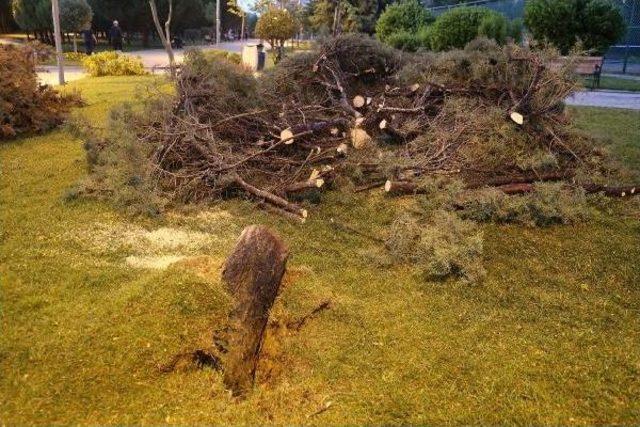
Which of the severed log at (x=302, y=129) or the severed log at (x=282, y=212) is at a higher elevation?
the severed log at (x=302, y=129)

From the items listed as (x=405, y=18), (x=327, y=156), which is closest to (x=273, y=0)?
(x=405, y=18)

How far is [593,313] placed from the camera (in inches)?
150

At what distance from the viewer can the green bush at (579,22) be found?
48.9 feet

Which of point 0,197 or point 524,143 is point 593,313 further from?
point 0,197

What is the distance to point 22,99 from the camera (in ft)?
27.0

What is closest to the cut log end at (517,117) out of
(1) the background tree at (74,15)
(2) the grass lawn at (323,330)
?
(2) the grass lawn at (323,330)

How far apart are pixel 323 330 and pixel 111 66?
1492cm

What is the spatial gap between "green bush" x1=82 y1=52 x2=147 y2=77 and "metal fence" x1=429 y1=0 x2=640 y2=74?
1471 cm

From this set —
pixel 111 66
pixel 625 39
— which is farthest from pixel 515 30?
pixel 111 66

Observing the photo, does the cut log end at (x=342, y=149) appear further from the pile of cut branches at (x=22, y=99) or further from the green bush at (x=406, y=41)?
the green bush at (x=406, y=41)

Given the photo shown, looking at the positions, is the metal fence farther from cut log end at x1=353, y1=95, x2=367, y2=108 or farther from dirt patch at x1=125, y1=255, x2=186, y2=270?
dirt patch at x1=125, y1=255, x2=186, y2=270

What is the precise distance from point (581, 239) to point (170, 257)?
13.2ft

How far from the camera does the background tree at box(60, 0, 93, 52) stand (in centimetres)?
2053

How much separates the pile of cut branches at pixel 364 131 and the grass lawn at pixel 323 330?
1.04m
